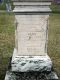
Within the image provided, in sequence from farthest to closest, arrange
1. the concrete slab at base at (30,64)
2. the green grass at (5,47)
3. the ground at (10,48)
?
1. the ground at (10,48)
2. the green grass at (5,47)
3. the concrete slab at base at (30,64)

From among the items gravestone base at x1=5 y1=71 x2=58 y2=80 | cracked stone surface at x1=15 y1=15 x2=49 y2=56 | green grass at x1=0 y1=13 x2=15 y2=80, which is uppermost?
cracked stone surface at x1=15 y1=15 x2=49 y2=56

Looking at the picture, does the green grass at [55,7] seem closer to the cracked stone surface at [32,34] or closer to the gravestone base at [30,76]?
the cracked stone surface at [32,34]

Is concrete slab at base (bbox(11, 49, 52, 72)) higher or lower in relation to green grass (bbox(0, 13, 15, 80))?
higher

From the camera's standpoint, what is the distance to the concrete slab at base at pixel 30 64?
5145 millimetres

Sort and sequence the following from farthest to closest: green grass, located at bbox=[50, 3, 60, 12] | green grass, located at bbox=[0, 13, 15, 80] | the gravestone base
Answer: green grass, located at bbox=[50, 3, 60, 12] → green grass, located at bbox=[0, 13, 15, 80] → the gravestone base

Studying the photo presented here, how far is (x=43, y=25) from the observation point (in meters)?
5.18

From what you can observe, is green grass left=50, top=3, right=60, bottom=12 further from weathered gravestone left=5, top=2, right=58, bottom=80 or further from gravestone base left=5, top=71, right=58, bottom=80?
gravestone base left=5, top=71, right=58, bottom=80

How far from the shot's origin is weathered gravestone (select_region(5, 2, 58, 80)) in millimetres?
5062

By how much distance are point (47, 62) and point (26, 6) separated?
3.65ft

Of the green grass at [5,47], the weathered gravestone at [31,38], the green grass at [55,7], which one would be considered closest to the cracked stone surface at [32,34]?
the weathered gravestone at [31,38]

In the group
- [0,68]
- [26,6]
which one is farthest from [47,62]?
[0,68]

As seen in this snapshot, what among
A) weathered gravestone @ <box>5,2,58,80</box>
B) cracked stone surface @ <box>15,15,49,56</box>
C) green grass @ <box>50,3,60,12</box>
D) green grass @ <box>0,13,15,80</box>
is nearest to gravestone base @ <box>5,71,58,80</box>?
weathered gravestone @ <box>5,2,58,80</box>

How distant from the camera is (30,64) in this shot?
5168mm

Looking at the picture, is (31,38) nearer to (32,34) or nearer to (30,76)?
(32,34)
